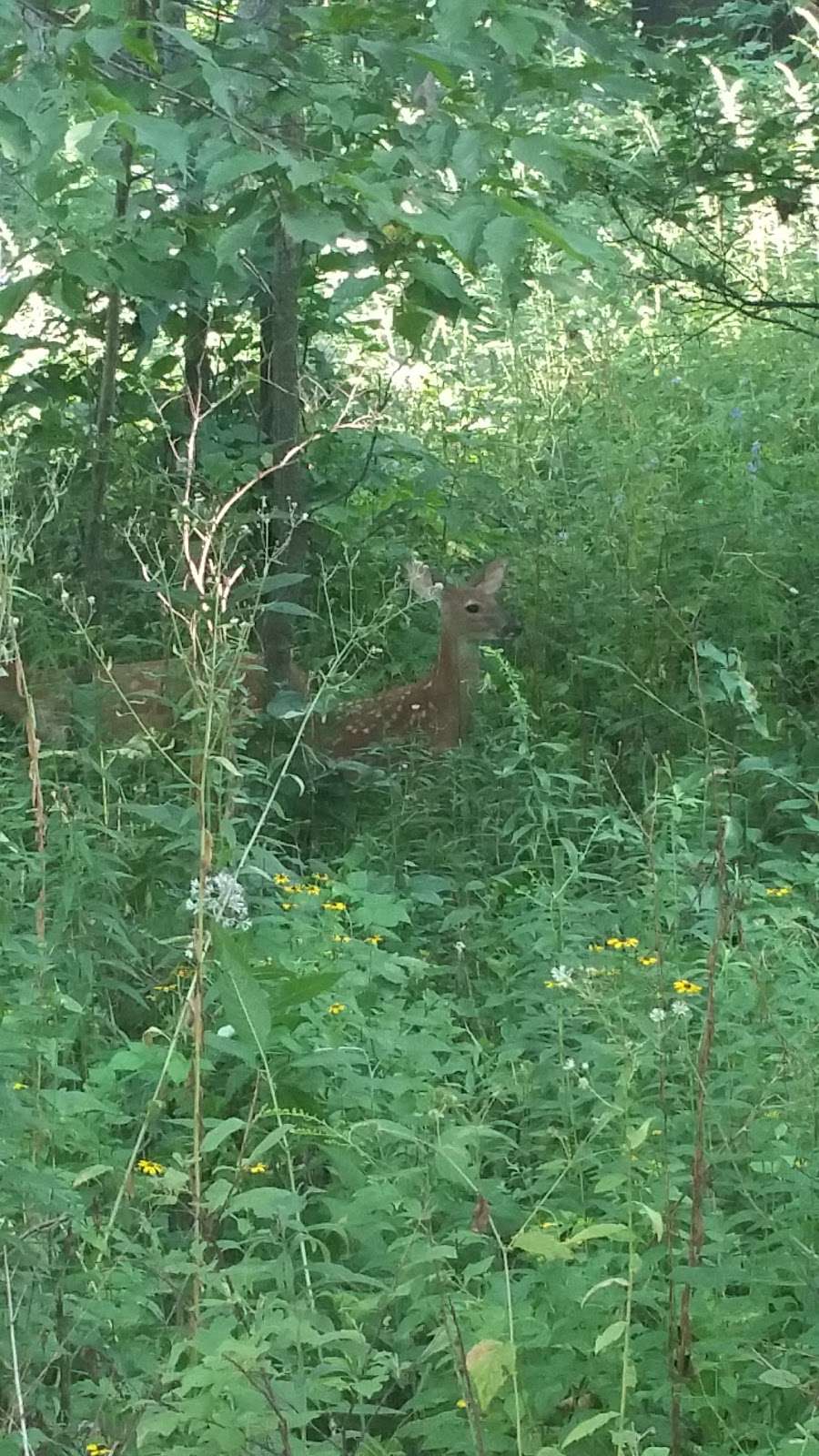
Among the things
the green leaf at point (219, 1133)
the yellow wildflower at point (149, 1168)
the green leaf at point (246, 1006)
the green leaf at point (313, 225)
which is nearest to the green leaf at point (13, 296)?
the green leaf at point (313, 225)

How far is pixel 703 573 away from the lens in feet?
15.6

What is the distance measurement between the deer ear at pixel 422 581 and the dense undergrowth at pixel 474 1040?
0.50 feet

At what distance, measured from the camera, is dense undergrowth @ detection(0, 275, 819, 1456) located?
1.84 m

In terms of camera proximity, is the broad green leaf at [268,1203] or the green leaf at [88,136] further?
the green leaf at [88,136]

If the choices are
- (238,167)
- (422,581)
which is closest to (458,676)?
(422,581)

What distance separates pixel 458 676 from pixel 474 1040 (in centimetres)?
177

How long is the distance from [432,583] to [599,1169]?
3.01 metres

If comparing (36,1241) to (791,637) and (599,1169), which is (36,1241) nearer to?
(599,1169)

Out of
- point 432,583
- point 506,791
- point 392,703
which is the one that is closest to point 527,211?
point 506,791

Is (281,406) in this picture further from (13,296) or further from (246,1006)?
(246,1006)

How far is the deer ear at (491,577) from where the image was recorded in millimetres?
4809

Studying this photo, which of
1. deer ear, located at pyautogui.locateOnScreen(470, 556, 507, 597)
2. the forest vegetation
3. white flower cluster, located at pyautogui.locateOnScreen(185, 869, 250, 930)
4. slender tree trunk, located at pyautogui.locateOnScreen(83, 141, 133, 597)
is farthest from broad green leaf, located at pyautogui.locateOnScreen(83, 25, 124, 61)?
deer ear, located at pyautogui.locateOnScreen(470, 556, 507, 597)

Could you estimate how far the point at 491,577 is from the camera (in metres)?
4.84

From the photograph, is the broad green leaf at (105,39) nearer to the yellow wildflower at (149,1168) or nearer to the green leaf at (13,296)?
the green leaf at (13,296)
